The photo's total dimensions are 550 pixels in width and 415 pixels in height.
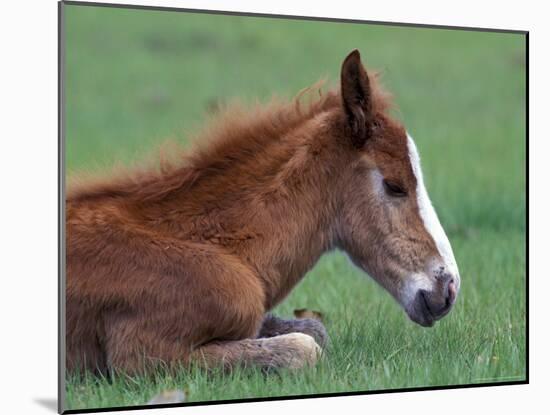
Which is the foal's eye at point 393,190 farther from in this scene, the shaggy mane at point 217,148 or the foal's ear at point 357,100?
the shaggy mane at point 217,148

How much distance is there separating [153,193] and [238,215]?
0.40m

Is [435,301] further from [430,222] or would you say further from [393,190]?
[393,190]

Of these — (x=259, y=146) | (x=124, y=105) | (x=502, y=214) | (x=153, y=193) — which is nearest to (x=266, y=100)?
(x=259, y=146)

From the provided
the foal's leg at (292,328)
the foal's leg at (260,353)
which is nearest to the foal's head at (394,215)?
the foal's leg at (292,328)

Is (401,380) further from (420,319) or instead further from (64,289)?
(64,289)

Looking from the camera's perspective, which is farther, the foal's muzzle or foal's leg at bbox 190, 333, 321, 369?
Result: the foal's muzzle

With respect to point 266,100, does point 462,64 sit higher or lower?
higher

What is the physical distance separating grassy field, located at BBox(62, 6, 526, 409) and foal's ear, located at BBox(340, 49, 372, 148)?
1.67 ft

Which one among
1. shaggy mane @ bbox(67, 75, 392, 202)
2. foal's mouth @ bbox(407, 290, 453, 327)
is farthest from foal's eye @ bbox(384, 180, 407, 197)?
foal's mouth @ bbox(407, 290, 453, 327)

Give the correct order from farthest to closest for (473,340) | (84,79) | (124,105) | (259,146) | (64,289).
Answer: (124,105), (84,79), (473,340), (259,146), (64,289)

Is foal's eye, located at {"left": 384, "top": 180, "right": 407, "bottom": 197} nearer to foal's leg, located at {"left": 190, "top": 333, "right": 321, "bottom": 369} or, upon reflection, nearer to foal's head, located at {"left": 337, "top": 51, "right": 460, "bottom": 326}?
foal's head, located at {"left": 337, "top": 51, "right": 460, "bottom": 326}

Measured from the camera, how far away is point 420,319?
18.6 feet

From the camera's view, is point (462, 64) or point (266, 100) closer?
point (266, 100)

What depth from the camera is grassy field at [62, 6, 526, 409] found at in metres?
5.79
